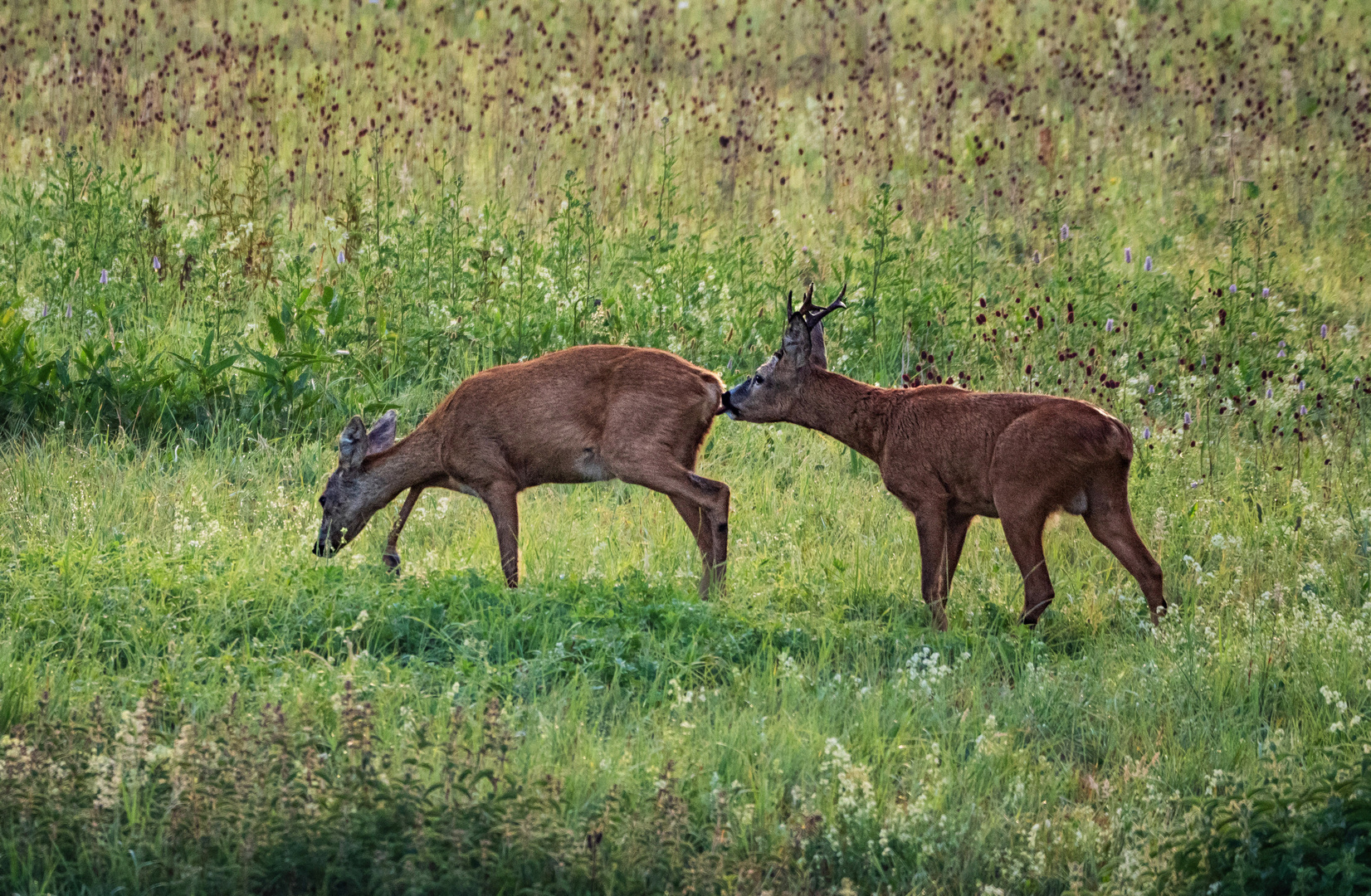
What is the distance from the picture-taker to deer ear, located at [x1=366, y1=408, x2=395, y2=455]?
753 centimetres

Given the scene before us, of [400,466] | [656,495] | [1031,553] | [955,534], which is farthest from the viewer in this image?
[656,495]

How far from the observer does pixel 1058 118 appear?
1608 centimetres

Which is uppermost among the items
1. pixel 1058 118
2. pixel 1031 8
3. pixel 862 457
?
pixel 1031 8

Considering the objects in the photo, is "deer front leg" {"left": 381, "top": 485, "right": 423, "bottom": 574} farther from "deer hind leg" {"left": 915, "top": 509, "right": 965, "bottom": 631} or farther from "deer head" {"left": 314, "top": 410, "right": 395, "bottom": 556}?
"deer hind leg" {"left": 915, "top": 509, "right": 965, "bottom": 631}

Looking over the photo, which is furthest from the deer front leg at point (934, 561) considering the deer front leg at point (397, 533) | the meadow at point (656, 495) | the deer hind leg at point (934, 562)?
the deer front leg at point (397, 533)

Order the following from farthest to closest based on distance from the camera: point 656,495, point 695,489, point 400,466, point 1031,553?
point 656,495, point 400,466, point 695,489, point 1031,553

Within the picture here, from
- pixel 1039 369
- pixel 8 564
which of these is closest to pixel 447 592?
pixel 8 564

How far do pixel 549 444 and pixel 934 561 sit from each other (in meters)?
1.99

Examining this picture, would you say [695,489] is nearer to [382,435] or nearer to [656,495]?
[656,495]

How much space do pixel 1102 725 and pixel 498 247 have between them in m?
7.44

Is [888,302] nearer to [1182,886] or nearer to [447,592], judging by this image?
[447,592]

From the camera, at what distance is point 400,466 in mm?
7496

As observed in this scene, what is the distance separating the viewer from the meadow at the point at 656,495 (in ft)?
14.4

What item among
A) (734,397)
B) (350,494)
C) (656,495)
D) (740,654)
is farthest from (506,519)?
(740,654)
